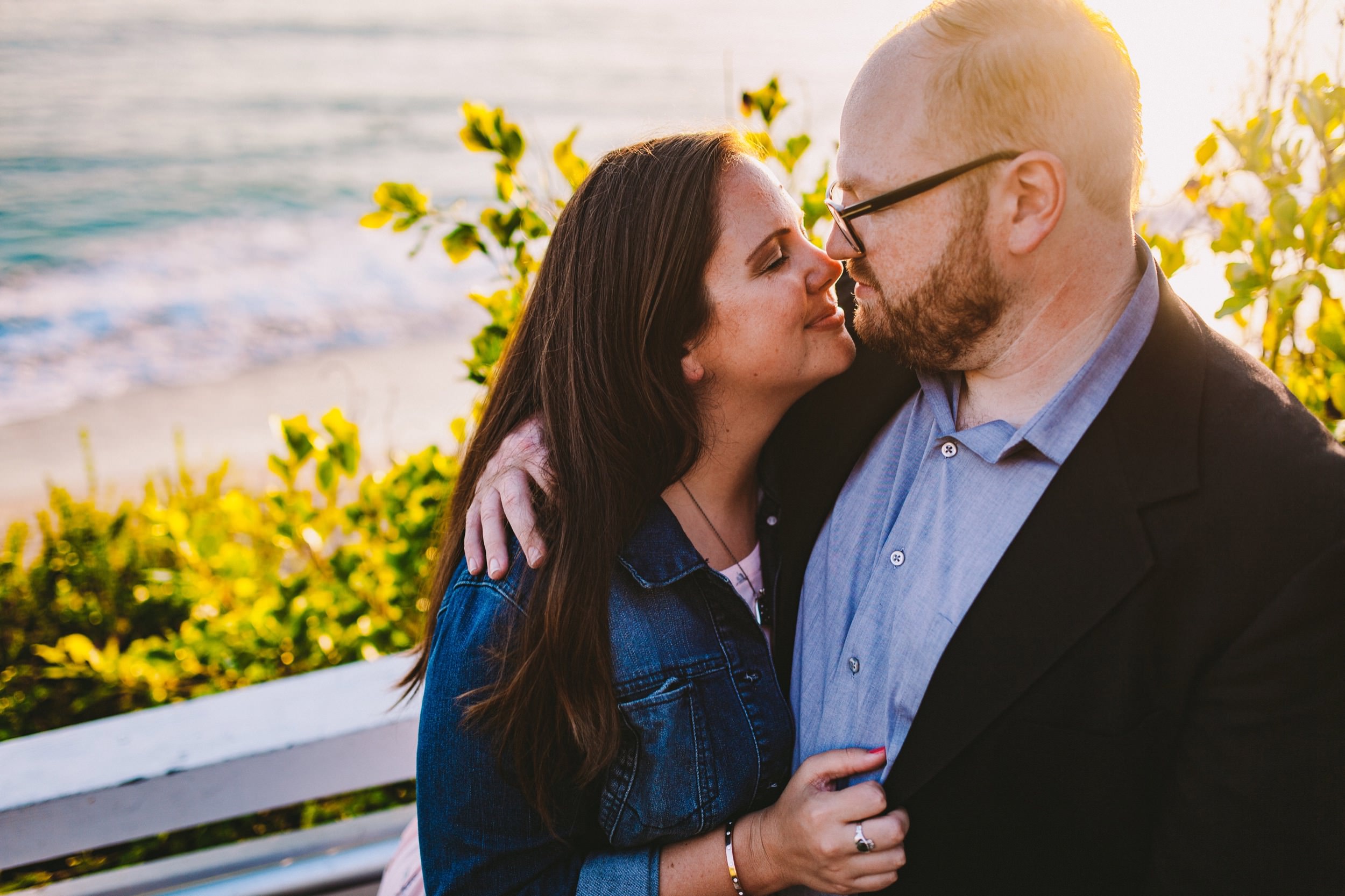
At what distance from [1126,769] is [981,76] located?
4.02 feet

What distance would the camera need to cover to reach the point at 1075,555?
58.8 inches

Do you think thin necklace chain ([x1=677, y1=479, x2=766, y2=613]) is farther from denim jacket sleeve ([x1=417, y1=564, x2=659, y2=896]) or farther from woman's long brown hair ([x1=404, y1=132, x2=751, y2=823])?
denim jacket sleeve ([x1=417, y1=564, x2=659, y2=896])

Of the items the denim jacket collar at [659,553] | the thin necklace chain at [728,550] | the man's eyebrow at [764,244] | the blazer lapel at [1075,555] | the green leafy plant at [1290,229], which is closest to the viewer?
the blazer lapel at [1075,555]

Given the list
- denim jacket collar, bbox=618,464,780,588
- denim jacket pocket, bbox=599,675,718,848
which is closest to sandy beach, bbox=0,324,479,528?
denim jacket collar, bbox=618,464,780,588

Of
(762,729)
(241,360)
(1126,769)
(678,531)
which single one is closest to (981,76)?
(678,531)

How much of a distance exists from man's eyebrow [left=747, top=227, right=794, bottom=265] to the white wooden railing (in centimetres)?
145

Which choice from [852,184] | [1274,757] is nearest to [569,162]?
[852,184]

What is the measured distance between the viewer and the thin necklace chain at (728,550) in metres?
2.06

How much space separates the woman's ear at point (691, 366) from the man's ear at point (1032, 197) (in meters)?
0.69

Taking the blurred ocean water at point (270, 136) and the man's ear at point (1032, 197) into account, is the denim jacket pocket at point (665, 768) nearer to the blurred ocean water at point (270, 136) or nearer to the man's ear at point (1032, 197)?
the man's ear at point (1032, 197)

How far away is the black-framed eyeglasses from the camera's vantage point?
159 cm

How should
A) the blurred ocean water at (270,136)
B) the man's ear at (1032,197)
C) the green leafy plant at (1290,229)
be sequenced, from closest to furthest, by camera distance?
the man's ear at (1032,197) < the green leafy plant at (1290,229) < the blurred ocean water at (270,136)

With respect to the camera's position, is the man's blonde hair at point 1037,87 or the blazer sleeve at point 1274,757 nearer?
the blazer sleeve at point 1274,757

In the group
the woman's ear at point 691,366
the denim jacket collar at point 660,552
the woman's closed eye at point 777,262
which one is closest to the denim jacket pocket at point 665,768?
the denim jacket collar at point 660,552
